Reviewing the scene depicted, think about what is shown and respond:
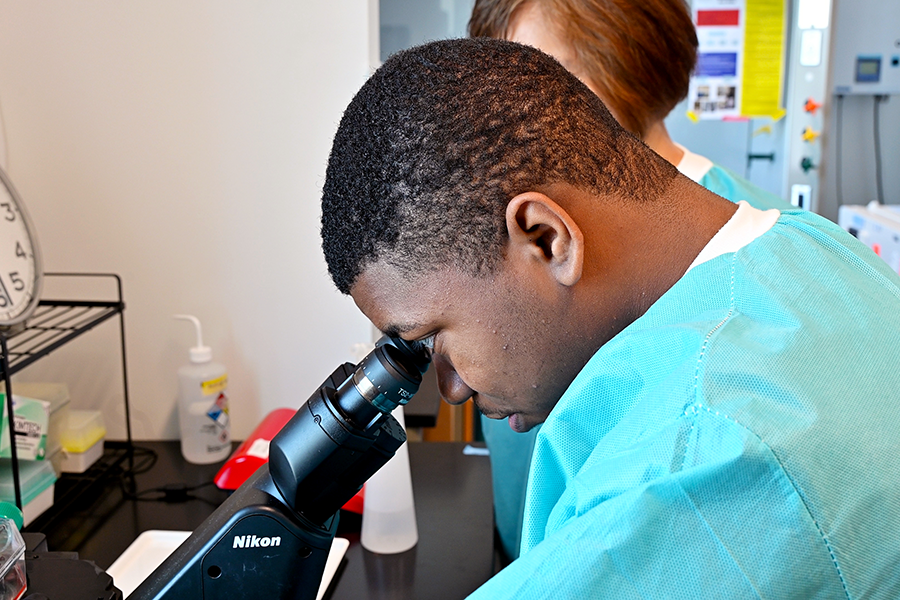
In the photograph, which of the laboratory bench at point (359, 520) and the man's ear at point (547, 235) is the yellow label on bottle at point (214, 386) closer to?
the laboratory bench at point (359, 520)

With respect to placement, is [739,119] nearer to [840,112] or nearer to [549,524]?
[840,112]

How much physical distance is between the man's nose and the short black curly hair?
0.14 meters

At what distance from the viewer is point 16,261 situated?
128 centimetres

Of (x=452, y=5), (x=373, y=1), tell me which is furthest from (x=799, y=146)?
(x=373, y=1)

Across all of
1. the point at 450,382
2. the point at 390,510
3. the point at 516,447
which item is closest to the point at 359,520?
the point at 390,510

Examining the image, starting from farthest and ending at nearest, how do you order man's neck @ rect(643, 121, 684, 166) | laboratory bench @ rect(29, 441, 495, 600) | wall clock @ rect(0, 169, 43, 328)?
1. man's neck @ rect(643, 121, 684, 166)
2. wall clock @ rect(0, 169, 43, 328)
3. laboratory bench @ rect(29, 441, 495, 600)

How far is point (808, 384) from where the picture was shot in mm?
535

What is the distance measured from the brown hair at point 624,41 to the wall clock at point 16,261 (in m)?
0.84

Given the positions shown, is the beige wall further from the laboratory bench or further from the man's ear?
the man's ear

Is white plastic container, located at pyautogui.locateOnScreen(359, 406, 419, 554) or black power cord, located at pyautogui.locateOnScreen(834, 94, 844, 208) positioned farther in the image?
black power cord, located at pyautogui.locateOnScreen(834, 94, 844, 208)

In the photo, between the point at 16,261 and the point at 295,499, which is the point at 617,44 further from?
the point at 16,261

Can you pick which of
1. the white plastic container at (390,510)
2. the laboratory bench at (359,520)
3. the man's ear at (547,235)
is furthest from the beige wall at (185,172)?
the man's ear at (547,235)

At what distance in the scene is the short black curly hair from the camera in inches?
26.8

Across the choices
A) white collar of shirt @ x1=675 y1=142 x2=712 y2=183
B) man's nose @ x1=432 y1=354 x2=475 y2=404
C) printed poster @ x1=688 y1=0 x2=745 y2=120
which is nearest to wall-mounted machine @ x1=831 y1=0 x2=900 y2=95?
printed poster @ x1=688 y1=0 x2=745 y2=120
